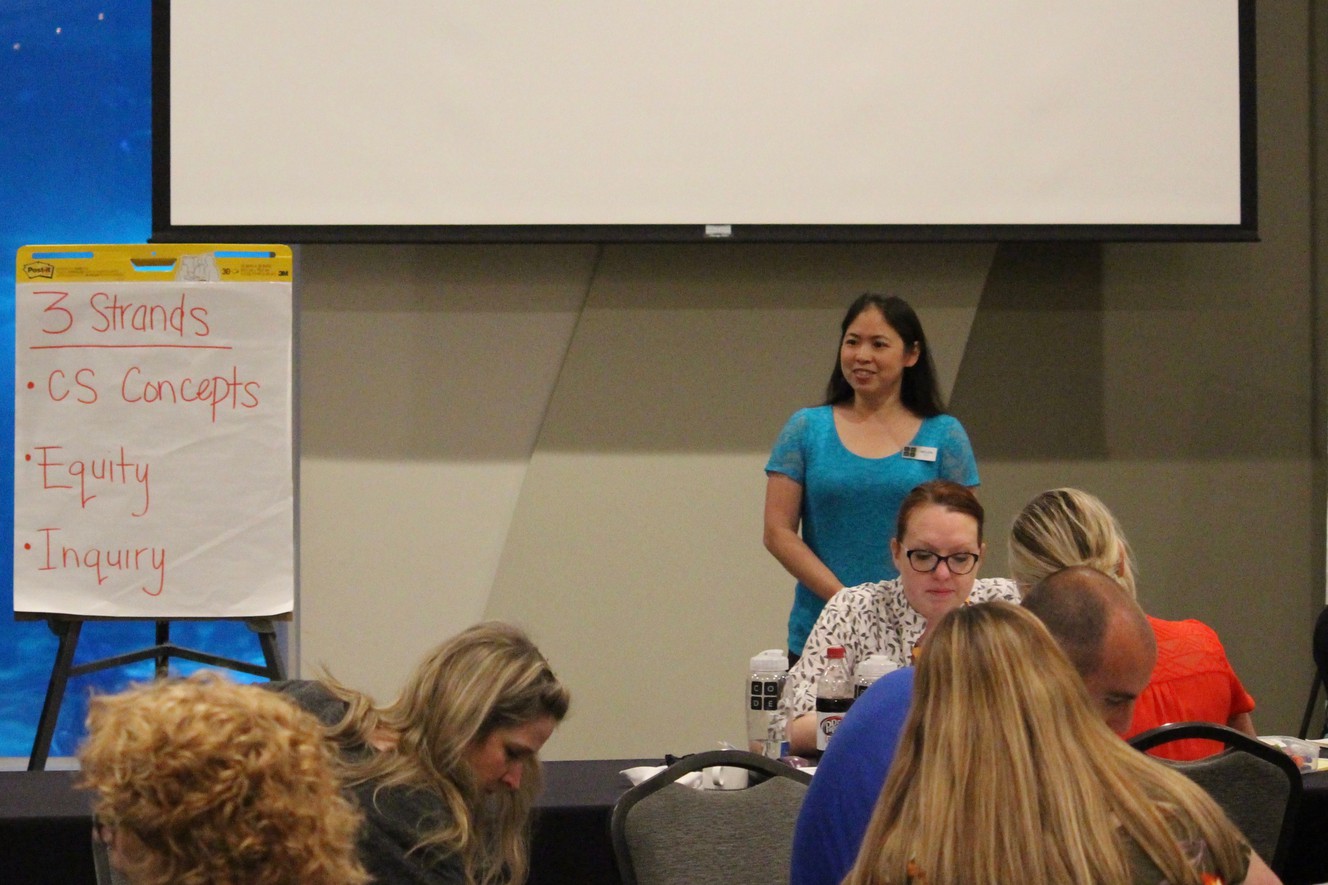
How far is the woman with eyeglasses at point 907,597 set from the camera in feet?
8.66

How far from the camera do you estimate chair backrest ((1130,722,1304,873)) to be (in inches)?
79.4

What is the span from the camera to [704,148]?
13.3 feet

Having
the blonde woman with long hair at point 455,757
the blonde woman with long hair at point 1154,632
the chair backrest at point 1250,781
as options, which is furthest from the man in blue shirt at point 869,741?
the blonde woman with long hair at point 1154,632

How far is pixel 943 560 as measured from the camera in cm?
265

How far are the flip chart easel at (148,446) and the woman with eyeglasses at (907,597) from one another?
4.81ft

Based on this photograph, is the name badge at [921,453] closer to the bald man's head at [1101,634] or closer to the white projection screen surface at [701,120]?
the white projection screen surface at [701,120]

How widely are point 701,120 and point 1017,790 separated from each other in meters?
3.05

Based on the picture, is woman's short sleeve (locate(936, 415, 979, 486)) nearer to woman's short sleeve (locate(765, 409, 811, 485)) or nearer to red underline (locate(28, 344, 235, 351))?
woman's short sleeve (locate(765, 409, 811, 485))

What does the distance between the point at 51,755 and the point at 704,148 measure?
8.72 ft

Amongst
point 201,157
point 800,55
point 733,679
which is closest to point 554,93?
point 800,55

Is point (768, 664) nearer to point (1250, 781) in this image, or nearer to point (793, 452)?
point (793, 452)

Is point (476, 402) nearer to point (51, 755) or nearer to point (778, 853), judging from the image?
point (51, 755)

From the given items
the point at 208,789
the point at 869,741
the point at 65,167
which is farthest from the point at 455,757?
the point at 65,167

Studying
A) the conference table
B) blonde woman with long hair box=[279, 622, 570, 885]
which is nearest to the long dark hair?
the conference table
